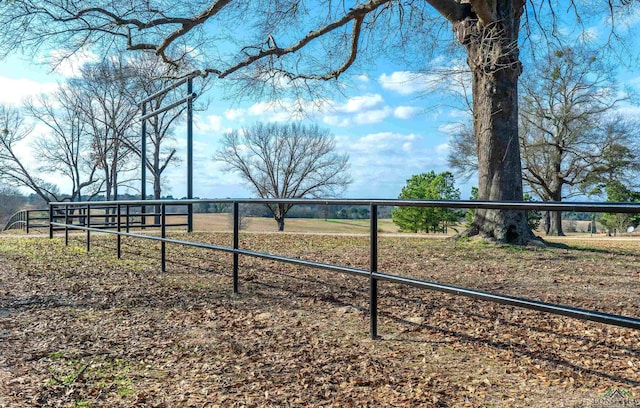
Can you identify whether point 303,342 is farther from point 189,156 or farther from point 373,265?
point 189,156

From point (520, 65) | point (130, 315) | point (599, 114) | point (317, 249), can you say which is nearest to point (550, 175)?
point (599, 114)

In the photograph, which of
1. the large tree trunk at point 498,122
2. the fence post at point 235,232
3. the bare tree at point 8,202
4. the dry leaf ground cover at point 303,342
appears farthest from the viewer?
the bare tree at point 8,202

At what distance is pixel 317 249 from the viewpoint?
7203 mm

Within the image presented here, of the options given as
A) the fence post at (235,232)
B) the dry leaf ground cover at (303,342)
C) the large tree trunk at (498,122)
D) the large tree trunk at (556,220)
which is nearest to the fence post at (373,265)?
the dry leaf ground cover at (303,342)

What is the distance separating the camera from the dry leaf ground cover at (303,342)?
2049 millimetres

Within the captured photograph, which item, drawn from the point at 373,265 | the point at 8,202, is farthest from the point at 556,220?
the point at 8,202

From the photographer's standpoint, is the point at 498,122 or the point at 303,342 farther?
the point at 498,122

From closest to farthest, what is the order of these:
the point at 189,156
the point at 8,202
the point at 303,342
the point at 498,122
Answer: the point at 303,342 < the point at 498,122 < the point at 189,156 < the point at 8,202

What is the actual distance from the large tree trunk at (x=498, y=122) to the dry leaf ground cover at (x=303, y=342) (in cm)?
206

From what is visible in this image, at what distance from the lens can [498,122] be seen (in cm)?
734

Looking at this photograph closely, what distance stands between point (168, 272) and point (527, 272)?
13.7ft

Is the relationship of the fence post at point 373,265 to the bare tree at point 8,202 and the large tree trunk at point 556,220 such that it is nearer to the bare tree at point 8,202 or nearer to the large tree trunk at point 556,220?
the large tree trunk at point 556,220

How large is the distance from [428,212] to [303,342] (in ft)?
65.8

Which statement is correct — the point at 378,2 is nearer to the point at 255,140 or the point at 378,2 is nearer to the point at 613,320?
the point at 613,320
